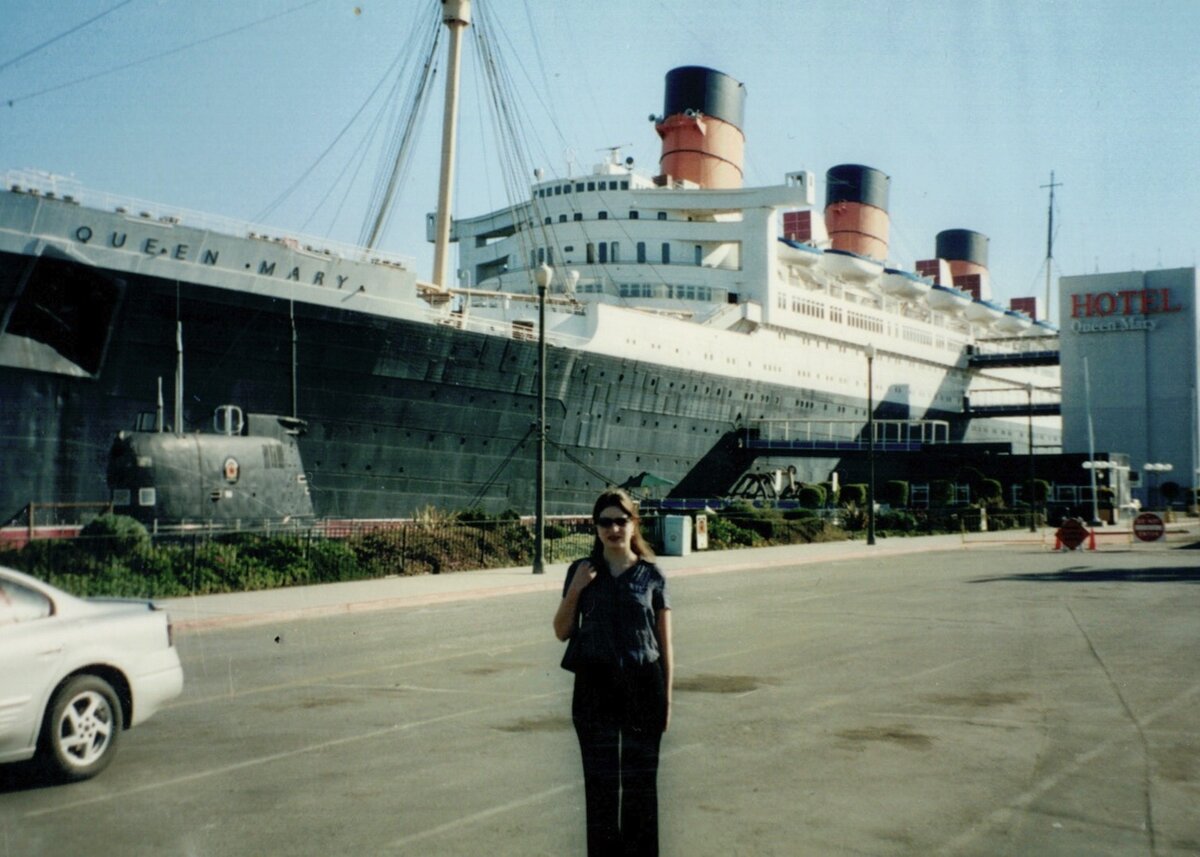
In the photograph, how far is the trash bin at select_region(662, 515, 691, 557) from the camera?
26.6 meters

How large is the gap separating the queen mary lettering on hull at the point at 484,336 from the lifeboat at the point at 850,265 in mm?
135

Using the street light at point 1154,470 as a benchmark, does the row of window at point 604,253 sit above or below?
above

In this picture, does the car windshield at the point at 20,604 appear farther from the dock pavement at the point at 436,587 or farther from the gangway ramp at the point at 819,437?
the gangway ramp at the point at 819,437

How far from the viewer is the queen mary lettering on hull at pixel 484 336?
2162cm

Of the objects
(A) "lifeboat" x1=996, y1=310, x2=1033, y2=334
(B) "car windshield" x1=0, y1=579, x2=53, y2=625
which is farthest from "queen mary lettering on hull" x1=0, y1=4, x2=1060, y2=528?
(A) "lifeboat" x1=996, y1=310, x2=1033, y2=334

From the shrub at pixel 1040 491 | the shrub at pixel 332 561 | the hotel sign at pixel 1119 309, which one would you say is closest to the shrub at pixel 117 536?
the shrub at pixel 332 561

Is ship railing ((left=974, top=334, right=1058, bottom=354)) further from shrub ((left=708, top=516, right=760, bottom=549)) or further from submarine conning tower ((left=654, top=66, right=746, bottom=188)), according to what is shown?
shrub ((left=708, top=516, right=760, bottom=549))

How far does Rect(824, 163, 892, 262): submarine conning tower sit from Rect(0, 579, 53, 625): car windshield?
60534 mm

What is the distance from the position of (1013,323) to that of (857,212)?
2119cm

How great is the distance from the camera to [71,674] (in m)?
6.11

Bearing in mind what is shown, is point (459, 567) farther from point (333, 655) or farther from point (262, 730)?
point (262, 730)

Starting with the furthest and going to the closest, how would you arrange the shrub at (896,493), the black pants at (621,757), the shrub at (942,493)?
the shrub at (896,493), the shrub at (942,493), the black pants at (621,757)

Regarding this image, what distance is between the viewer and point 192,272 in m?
23.1

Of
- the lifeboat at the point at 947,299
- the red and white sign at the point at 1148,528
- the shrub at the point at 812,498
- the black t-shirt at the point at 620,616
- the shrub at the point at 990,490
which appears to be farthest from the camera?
the lifeboat at the point at 947,299
